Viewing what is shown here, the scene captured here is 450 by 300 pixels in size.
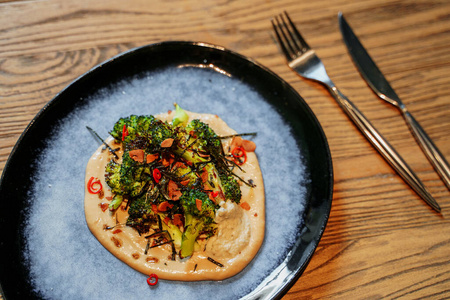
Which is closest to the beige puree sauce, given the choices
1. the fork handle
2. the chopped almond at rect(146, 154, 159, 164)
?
the chopped almond at rect(146, 154, 159, 164)

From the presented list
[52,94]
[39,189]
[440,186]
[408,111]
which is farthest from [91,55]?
[440,186]

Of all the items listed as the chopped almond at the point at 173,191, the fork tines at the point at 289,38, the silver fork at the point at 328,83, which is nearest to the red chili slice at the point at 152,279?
the chopped almond at the point at 173,191

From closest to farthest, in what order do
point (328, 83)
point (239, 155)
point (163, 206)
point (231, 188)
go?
point (163, 206)
point (231, 188)
point (239, 155)
point (328, 83)

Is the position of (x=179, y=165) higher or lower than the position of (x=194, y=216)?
higher

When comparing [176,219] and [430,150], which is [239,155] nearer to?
[176,219]

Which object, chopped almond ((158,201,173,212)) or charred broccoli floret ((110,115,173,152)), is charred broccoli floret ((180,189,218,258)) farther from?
charred broccoli floret ((110,115,173,152))

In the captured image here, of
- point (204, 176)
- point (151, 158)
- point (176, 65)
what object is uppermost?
point (176, 65)

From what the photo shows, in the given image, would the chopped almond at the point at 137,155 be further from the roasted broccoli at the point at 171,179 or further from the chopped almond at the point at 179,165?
the chopped almond at the point at 179,165

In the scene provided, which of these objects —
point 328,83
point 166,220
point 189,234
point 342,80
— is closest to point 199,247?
point 189,234
